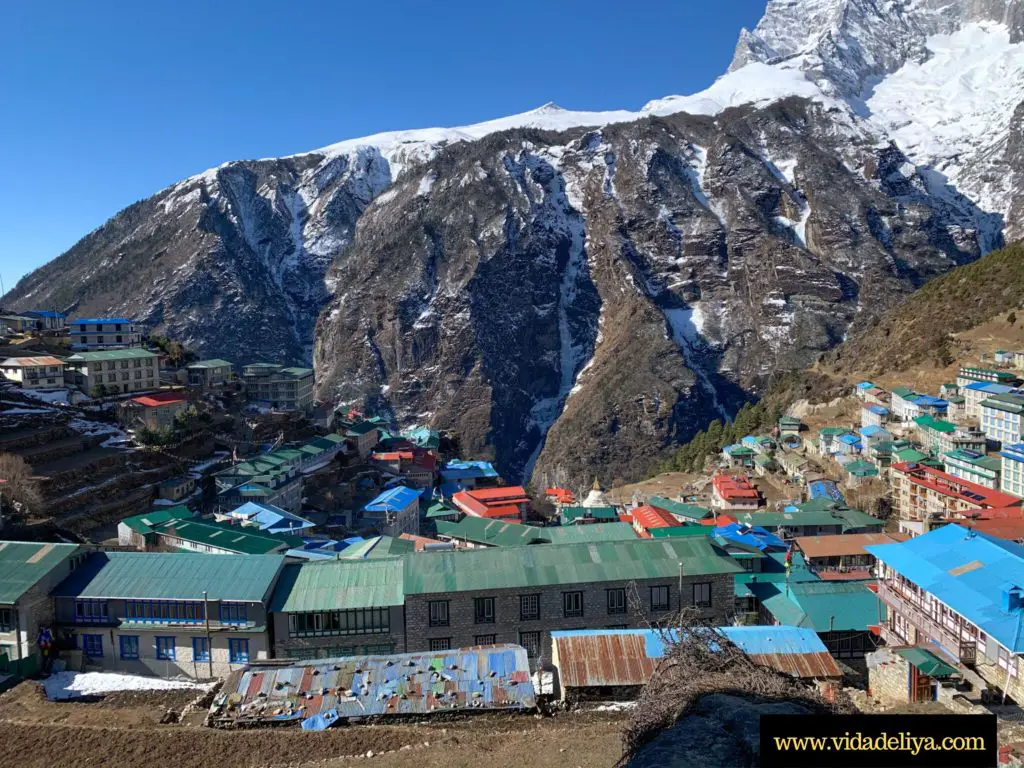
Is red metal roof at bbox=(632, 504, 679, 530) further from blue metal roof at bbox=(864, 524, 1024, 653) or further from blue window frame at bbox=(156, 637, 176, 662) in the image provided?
blue window frame at bbox=(156, 637, 176, 662)

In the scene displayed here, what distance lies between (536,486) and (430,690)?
109m

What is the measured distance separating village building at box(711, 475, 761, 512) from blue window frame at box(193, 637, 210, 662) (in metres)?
44.0

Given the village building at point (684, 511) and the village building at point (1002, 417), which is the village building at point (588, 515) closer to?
the village building at point (684, 511)

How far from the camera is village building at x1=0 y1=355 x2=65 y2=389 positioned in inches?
2051

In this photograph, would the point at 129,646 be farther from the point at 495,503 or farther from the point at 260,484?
the point at 495,503

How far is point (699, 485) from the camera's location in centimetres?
7025

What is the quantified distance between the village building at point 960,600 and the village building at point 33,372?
55.2 m

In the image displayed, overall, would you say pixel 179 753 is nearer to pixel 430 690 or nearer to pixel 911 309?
pixel 430 690

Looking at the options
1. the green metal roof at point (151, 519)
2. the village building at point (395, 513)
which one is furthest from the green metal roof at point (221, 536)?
the village building at point (395, 513)

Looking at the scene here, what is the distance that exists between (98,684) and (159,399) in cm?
3974

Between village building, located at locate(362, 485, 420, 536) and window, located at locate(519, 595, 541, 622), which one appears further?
village building, located at locate(362, 485, 420, 536)

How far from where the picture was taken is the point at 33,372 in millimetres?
52344

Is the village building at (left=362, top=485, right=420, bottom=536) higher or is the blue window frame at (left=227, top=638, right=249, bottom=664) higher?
the blue window frame at (left=227, top=638, right=249, bottom=664)

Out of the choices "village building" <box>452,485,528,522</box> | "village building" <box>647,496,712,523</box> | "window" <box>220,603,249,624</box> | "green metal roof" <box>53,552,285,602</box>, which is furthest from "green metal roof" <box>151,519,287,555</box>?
"village building" <box>647,496,712,523</box>
